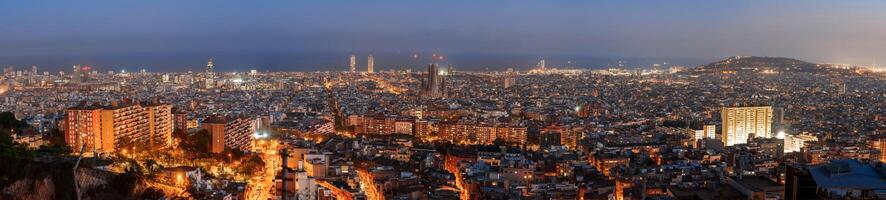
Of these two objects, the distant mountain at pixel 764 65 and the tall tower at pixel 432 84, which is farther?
the distant mountain at pixel 764 65

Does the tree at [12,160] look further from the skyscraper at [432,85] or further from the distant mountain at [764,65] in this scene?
the distant mountain at [764,65]

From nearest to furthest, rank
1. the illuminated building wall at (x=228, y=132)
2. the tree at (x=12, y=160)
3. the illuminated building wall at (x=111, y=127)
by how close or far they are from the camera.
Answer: the tree at (x=12, y=160)
the illuminated building wall at (x=111, y=127)
the illuminated building wall at (x=228, y=132)

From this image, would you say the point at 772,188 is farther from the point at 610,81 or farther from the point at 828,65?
the point at 828,65

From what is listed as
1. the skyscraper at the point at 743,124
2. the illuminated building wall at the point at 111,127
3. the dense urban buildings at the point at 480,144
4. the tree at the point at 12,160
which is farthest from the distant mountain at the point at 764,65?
the tree at the point at 12,160

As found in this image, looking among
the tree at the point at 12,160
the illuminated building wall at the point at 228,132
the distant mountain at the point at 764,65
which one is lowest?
the illuminated building wall at the point at 228,132

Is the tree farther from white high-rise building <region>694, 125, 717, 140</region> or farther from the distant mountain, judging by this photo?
the distant mountain

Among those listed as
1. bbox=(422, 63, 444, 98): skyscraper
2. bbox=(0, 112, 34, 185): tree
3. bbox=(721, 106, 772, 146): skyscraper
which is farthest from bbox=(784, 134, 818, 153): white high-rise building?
bbox=(422, 63, 444, 98): skyscraper
